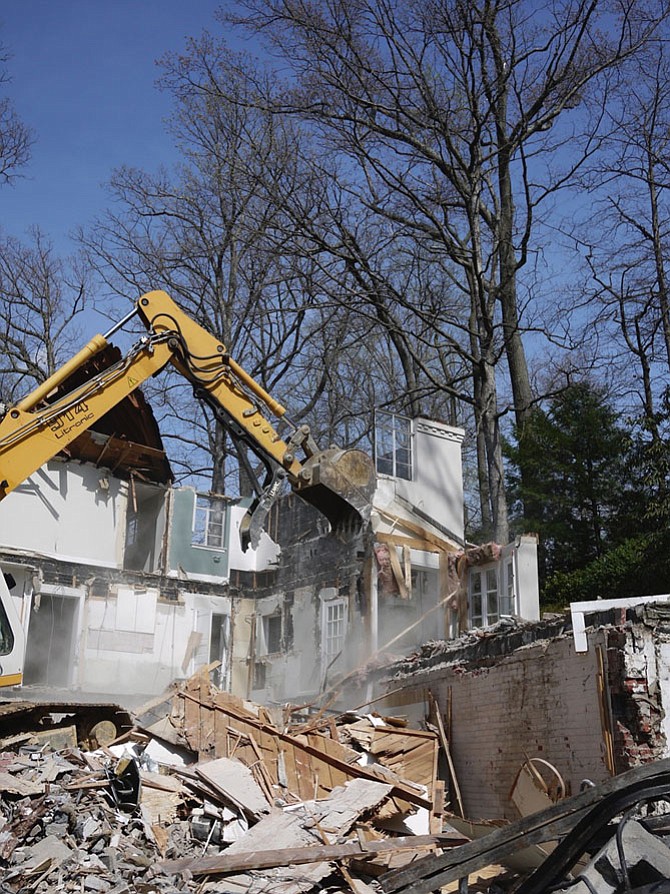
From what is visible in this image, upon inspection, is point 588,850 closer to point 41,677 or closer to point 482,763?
point 482,763

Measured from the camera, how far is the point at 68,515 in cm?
2344

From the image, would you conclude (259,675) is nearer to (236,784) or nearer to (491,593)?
(491,593)

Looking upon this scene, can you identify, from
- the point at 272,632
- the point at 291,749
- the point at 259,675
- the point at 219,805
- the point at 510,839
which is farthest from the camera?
the point at 272,632

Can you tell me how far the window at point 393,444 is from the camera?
20375mm

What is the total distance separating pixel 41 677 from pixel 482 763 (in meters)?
14.1

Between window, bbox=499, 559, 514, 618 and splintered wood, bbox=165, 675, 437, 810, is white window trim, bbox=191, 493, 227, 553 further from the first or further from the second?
splintered wood, bbox=165, 675, 437, 810

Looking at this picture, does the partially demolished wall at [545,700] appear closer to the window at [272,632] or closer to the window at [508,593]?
the window at [508,593]

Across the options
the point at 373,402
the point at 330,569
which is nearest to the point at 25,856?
the point at 330,569

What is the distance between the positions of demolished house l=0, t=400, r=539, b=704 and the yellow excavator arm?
18.0ft

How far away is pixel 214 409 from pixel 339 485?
7.82ft

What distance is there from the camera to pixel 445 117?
20.2m

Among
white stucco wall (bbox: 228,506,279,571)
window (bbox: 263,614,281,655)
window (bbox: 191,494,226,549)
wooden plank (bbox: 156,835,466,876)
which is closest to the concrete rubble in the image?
wooden plank (bbox: 156,835,466,876)

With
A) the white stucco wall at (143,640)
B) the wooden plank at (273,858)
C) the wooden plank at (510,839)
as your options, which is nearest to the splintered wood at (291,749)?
the wooden plank at (273,858)

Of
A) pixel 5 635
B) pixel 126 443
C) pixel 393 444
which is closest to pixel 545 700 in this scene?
pixel 5 635
